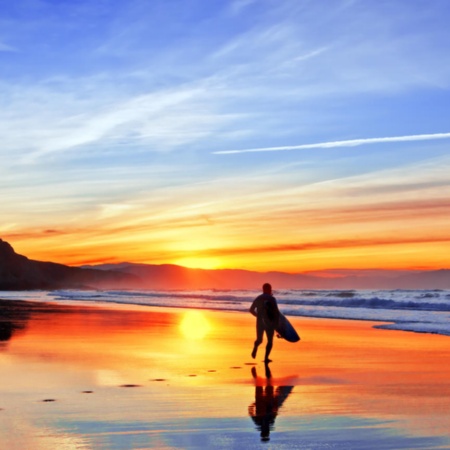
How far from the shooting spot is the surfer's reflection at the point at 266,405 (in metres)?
8.94

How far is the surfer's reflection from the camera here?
8.94 meters

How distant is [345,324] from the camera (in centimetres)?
2877

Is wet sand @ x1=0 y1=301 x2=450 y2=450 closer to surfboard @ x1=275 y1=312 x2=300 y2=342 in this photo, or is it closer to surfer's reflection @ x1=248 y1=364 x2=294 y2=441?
surfer's reflection @ x1=248 y1=364 x2=294 y2=441

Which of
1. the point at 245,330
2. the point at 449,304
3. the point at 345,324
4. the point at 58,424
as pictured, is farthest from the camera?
the point at 449,304

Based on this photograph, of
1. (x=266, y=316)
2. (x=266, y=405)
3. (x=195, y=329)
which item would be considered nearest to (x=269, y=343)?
(x=266, y=316)

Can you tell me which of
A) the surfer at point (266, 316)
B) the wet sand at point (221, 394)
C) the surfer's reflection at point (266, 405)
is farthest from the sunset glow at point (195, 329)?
the surfer's reflection at point (266, 405)

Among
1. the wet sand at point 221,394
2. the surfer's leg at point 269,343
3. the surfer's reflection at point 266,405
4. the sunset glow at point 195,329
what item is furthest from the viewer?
the sunset glow at point 195,329

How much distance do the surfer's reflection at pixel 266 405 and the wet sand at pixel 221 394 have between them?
0.05 ft

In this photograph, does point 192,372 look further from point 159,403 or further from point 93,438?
point 93,438

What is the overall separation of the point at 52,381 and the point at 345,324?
18.1 metres

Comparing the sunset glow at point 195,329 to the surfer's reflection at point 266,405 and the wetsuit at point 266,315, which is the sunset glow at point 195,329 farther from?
the surfer's reflection at point 266,405

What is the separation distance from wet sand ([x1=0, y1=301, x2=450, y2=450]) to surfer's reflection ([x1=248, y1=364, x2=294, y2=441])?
0.02 m

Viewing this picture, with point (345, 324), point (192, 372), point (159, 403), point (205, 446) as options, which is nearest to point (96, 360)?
point (192, 372)

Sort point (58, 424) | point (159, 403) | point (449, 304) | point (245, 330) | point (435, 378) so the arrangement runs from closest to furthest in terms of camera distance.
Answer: point (58, 424) → point (159, 403) → point (435, 378) → point (245, 330) → point (449, 304)
